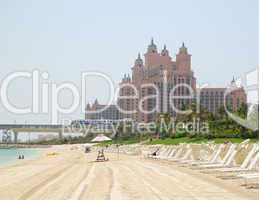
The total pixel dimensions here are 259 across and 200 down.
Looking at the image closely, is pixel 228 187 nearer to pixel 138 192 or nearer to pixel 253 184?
pixel 253 184

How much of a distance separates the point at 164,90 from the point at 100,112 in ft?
183

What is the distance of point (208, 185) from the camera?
45.7 ft

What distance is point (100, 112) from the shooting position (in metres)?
170

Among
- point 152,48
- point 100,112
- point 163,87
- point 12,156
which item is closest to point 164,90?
point 163,87

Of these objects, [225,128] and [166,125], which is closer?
[225,128]

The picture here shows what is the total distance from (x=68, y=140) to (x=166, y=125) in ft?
224

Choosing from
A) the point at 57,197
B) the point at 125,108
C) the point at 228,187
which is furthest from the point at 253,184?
the point at 125,108

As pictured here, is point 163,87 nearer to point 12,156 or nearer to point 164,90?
point 164,90

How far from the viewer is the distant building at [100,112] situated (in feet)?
534

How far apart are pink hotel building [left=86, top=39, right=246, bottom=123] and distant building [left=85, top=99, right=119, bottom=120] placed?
62.3 feet

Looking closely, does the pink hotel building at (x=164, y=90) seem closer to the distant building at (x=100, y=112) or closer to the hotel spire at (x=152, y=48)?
the hotel spire at (x=152, y=48)

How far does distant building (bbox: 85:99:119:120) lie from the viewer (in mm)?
162875

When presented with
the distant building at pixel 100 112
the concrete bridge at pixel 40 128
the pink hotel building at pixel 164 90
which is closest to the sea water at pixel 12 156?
the pink hotel building at pixel 164 90

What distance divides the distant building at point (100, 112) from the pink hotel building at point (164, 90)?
62.3 feet
